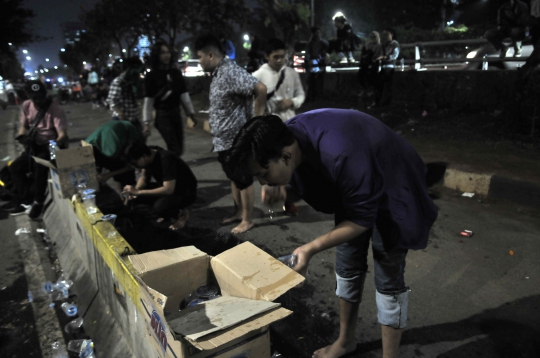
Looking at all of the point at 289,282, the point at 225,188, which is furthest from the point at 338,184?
the point at 225,188

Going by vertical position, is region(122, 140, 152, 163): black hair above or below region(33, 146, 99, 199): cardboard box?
above

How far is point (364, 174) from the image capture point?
1.56 m

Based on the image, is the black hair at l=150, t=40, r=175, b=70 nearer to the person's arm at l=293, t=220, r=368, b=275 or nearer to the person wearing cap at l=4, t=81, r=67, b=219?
the person wearing cap at l=4, t=81, r=67, b=219

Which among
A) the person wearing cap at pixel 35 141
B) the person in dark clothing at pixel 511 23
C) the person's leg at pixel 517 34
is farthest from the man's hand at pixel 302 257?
the person's leg at pixel 517 34

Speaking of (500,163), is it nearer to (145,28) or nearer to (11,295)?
(11,295)

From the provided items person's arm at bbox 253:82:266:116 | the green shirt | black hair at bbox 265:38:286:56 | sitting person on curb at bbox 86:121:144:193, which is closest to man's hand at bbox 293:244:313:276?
person's arm at bbox 253:82:266:116

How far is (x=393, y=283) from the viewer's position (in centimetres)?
192

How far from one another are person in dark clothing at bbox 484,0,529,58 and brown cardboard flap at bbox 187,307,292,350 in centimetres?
732

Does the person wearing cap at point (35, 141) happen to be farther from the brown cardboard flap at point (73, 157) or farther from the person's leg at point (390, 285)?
the person's leg at point (390, 285)

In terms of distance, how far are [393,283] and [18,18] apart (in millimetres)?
31130

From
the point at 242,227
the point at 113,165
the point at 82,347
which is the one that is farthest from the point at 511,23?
the point at 82,347

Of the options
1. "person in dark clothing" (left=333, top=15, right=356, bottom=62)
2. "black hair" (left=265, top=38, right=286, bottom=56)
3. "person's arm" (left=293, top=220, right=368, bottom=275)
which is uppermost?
"person in dark clothing" (left=333, top=15, right=356, bottom=62)

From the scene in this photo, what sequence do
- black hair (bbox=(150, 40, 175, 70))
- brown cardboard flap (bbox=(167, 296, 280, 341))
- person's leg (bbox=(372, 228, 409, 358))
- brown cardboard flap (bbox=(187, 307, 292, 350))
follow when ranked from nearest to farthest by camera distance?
1. brown cardboard flap (bbox=(187, 307, 292, 350))
2. brown cardboard flap (bbox=(167, 296, 280, 341))
3. person's leg (bbox=(372, 228, 409, 358))
4. black hair (bbox=(150, 40, 175, 70))

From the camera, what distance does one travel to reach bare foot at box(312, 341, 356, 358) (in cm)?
230
